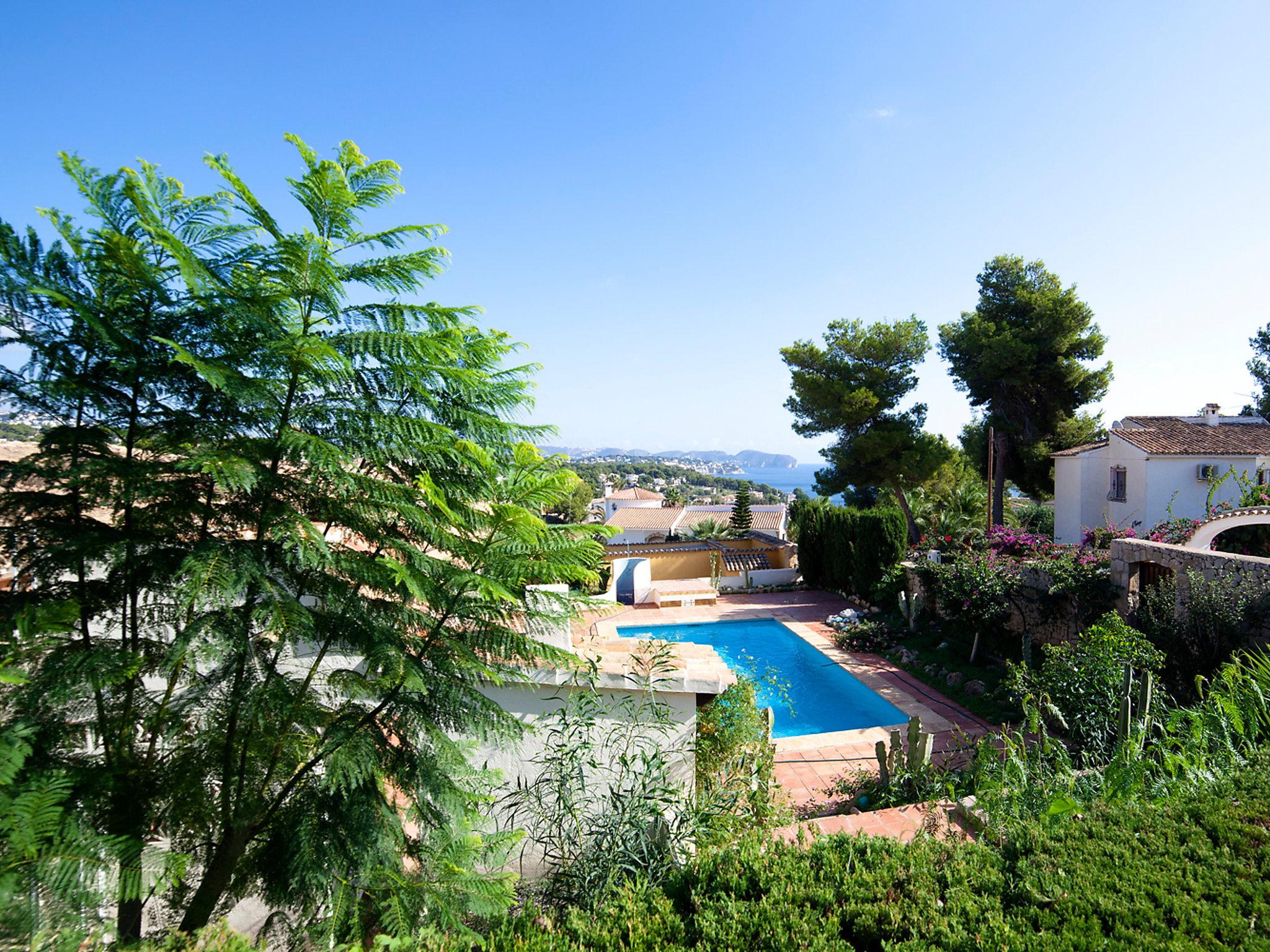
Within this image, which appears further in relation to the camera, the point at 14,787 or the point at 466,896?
the point at 466,896

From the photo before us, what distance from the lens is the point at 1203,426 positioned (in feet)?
68.8

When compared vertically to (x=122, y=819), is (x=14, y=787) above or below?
above

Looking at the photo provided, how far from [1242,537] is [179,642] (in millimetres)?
19821

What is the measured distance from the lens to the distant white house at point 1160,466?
19.1 meters

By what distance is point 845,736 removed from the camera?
34.5 ft

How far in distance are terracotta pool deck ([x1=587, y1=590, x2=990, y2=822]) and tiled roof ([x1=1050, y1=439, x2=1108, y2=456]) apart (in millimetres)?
12538

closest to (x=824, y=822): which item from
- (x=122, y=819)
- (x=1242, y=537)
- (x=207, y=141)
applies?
(x=122, y=819)

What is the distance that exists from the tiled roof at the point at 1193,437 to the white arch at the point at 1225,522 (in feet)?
32.0

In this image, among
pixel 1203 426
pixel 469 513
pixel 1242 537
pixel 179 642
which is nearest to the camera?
pixel 179 642

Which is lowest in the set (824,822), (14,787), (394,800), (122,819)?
(824,822)

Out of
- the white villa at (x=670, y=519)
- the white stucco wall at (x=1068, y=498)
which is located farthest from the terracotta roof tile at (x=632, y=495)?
the white stucco wall at (x=1068, y=498)

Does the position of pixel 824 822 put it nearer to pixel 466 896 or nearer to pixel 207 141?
pixel 466 896

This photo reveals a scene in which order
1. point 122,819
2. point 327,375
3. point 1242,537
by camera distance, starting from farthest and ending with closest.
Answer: point 1242,537 → point 327,375 → point 122,819

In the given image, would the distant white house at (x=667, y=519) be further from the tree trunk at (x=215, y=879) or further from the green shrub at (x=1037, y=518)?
the tree trunk at (x=215, y=879)
